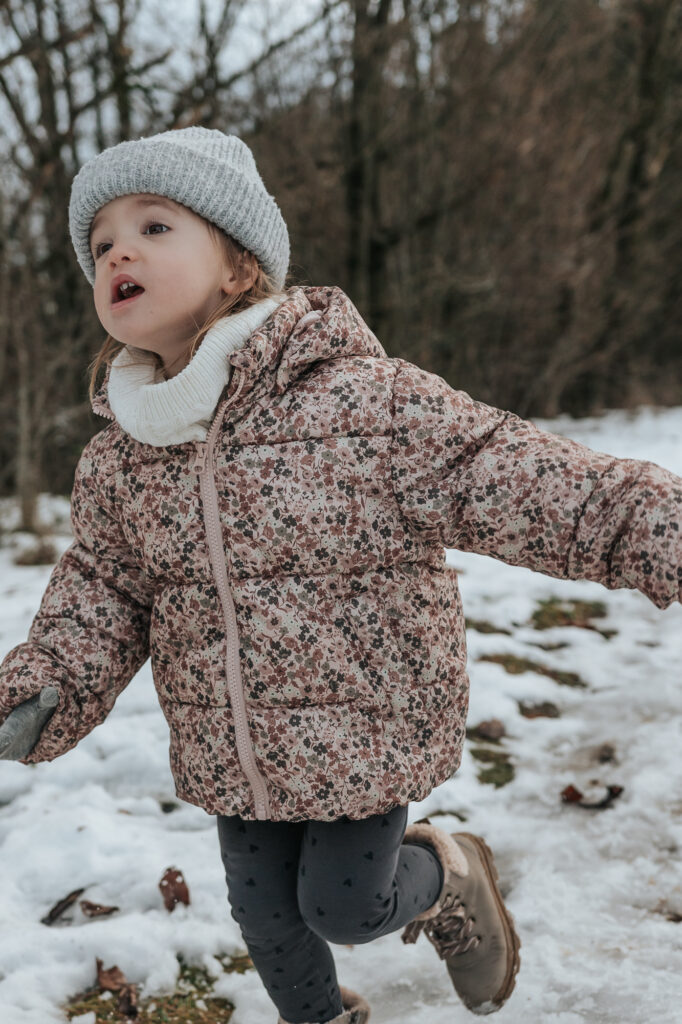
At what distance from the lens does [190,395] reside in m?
1.64

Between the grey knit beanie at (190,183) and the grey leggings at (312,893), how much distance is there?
1.20 m

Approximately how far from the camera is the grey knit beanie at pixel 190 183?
1767 mm

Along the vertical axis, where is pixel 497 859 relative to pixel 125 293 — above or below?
below

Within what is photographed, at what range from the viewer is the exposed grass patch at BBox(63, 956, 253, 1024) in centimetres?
200

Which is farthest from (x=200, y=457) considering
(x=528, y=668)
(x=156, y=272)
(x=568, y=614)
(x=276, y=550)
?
(x=568, y=614)

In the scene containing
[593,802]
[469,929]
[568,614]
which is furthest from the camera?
[568,614]

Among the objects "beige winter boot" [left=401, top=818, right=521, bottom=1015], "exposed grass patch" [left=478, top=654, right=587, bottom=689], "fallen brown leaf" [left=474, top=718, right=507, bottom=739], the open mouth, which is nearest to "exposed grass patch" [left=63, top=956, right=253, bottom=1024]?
"beige winter boot" [left=401, top=818, right=521, bottom=1015]

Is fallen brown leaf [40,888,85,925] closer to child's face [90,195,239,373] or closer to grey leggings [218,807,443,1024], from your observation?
grey leggings [218,807,443,1024]

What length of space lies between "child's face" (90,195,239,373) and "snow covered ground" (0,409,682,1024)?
4.62 feet

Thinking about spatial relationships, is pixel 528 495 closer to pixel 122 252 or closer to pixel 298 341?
pixel 298 341

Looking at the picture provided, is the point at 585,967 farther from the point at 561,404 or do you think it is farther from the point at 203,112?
the point at 561,404

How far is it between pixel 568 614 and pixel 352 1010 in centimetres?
275

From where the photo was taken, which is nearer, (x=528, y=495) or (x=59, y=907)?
(x=528, y=495)

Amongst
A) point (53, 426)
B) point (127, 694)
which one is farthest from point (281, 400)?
point (53, 426)
